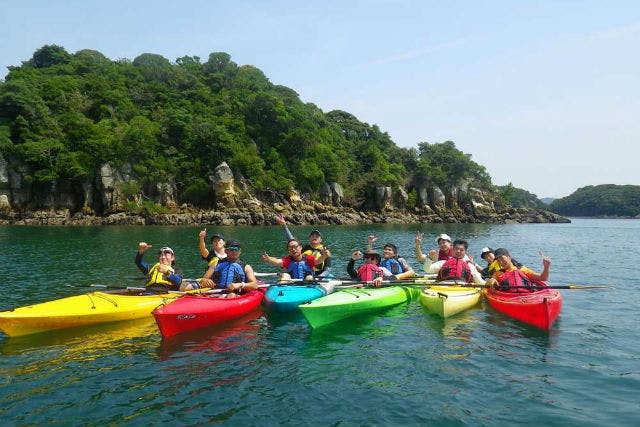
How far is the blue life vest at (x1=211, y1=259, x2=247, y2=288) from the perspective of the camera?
1058cm

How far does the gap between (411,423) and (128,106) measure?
6412 centimetres

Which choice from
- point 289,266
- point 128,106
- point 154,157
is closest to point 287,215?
point 154,157

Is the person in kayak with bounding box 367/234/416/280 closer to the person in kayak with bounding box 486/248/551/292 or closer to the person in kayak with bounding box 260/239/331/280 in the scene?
the person in kayak with bounding box 260/239/331/280

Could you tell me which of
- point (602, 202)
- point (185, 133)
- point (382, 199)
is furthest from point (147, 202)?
point (602, 202)

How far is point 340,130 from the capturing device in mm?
83938

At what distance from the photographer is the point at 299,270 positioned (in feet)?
39.5

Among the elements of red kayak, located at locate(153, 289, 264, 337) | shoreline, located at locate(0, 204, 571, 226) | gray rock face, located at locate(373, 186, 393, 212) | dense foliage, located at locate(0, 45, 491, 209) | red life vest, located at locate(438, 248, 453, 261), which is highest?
dense foliage, located at locate(0, 45, 491, 209)

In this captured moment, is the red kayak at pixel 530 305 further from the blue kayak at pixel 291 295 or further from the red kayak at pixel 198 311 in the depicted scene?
the red kayak at pixel 198 311

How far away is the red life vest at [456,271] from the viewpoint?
12.2 meters

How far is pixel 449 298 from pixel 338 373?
437 centimetres

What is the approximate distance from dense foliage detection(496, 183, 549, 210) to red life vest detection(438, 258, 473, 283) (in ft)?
262

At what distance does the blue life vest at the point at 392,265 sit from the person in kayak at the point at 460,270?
1.20 m

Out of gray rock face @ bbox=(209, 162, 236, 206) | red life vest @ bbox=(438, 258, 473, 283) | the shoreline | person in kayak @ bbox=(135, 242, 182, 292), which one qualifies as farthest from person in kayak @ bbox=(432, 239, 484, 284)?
gray rock face @ bbox=(209, 162, 236, 206)

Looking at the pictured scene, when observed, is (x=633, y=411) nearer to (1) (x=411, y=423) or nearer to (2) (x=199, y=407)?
(1) (x=411, y=423)
